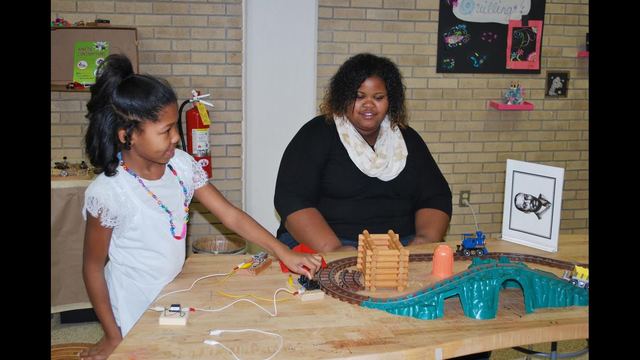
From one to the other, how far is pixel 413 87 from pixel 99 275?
131 inches

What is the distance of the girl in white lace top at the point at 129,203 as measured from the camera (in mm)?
2117

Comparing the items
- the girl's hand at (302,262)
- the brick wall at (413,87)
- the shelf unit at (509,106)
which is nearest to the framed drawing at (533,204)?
the girl's hand at (302,262)

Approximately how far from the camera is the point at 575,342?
3777 millimetres

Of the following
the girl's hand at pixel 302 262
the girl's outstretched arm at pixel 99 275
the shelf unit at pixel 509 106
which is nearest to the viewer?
the girl's outstretched arm at pixel 99 275

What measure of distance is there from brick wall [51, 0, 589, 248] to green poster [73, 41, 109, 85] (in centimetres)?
27

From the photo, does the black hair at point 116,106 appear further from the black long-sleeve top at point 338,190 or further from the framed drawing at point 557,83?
the framed drawing at point 557,83

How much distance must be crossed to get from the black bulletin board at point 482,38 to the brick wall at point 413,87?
7cm

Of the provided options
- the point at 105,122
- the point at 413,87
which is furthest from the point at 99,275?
the point at 413,87

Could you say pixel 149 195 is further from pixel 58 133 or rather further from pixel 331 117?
pixel 58 133

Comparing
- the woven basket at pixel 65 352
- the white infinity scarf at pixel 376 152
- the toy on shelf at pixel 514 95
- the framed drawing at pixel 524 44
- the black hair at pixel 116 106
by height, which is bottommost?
the woven basket at pixel 65 352

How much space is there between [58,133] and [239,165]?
1270 millimetres

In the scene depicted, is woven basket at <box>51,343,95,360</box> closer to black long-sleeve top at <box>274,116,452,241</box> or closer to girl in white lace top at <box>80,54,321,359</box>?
girl in white lace top at <box>80,54,321,359</box>

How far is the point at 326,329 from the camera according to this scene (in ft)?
6.23

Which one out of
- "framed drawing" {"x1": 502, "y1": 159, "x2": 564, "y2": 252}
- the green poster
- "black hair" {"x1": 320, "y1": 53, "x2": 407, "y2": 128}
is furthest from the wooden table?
the green poster
